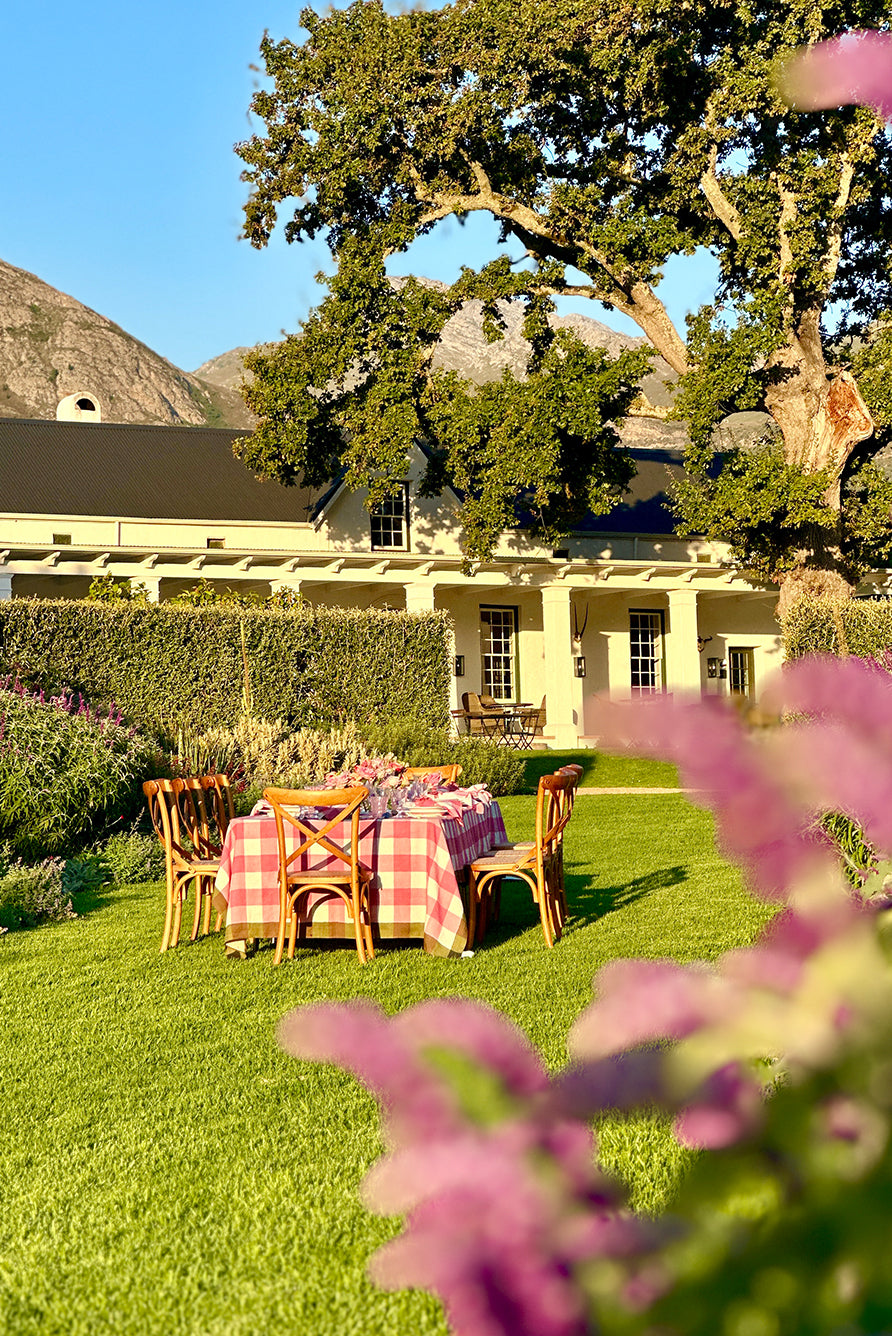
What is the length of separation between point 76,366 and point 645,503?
358ft

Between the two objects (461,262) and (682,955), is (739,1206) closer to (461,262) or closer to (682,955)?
(682,955)

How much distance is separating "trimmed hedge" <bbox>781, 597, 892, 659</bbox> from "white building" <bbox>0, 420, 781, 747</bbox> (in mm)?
11148

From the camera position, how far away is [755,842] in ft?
1.52

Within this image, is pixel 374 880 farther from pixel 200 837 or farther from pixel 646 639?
pixel 646 639

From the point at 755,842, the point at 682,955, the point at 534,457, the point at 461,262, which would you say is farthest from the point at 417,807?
the point at 461,262

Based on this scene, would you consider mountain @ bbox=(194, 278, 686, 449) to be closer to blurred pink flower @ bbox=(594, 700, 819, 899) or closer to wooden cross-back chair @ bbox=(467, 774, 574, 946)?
wooden cross-back chair @ bbox=(467, 774, 574, 946)

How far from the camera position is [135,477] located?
28.4 metres

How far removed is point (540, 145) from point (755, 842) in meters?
25.3

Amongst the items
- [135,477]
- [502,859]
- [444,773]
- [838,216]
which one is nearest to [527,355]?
[838,216]

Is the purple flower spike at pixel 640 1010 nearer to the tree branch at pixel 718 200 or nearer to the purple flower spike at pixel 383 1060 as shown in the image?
the purple flower spike at pixel 383 1060

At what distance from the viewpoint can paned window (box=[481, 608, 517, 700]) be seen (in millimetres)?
29359

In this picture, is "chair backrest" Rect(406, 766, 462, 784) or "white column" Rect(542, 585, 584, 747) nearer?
"chair backrest" Rect(406, 766, 462, 784)

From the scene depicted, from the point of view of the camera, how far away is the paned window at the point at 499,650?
29359 mm

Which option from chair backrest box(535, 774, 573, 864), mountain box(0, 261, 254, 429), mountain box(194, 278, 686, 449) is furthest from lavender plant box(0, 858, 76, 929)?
mountain box(0, 261, 254, 429)
